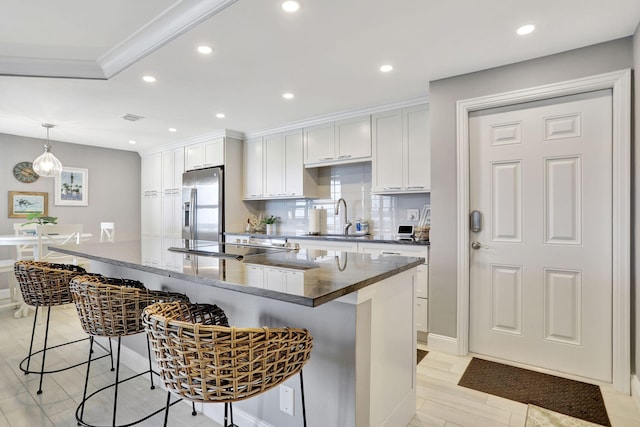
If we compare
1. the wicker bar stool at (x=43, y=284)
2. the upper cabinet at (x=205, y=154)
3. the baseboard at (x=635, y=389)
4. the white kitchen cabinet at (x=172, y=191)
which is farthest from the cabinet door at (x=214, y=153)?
the baseboard at (x=635, y=389)

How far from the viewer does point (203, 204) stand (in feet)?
15.6

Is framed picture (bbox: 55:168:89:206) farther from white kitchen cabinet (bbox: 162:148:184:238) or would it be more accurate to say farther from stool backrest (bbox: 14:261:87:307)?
stool backrest (bbox: 14:261:87:307)

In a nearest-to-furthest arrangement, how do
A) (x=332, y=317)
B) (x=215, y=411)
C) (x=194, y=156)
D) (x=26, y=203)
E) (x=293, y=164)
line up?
1. (x=332, y=317)
2. (x=215, y=411)
3. (x=293, y=164)
4. (x=26, y=203)
5. (x=194, y=156)

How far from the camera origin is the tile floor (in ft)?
5.91

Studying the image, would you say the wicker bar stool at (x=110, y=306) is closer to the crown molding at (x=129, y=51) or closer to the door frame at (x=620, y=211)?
the crown molding at (x=129, y=51)

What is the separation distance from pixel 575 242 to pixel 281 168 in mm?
3143

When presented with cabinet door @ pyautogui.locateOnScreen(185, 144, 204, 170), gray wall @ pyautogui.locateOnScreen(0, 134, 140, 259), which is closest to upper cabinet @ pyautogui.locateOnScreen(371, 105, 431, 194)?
cabinet door @ pyautogui.locateOnScreen(185, 144, 204, 170)

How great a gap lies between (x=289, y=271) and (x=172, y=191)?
4.62 metres

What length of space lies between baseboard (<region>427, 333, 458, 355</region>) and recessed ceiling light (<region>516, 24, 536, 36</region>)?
2207 mm

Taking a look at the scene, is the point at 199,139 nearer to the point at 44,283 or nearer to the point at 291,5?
the point at 44,283

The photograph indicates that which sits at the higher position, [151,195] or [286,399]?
[151,195]

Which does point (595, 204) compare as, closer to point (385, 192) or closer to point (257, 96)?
point (385, 192)

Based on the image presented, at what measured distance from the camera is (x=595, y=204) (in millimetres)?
2236

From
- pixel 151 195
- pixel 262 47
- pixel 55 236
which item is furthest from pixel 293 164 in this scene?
pixel 151 195
